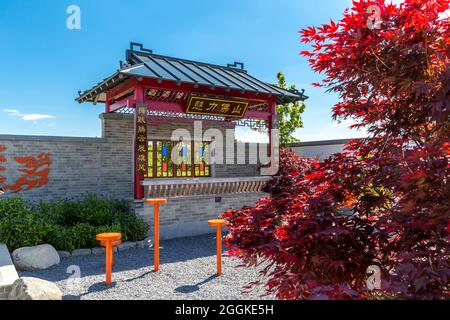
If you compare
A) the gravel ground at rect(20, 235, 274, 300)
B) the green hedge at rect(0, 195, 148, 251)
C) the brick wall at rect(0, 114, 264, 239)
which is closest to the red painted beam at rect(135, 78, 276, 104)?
the brick wall at rect(0, 114, 264, 239)

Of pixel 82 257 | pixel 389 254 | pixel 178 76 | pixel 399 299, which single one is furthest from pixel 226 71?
pixel 399 299

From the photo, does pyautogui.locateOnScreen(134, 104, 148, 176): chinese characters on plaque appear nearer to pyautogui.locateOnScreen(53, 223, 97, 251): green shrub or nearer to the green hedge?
the green hedge

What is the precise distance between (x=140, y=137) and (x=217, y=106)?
2432 millimetres

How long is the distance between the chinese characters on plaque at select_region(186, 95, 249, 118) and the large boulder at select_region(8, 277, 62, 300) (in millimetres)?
5980

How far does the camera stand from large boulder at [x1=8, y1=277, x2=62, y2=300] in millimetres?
3506

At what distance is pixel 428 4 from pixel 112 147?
851cm

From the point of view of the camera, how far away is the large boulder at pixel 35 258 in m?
5.75

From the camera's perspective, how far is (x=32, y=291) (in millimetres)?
3547

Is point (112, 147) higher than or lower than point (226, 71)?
lower

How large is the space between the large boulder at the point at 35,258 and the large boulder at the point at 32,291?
2101 mm

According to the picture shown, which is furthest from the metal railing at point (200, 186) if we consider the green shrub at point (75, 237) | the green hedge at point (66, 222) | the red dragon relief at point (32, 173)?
the red dragon relief at point (32, 173)

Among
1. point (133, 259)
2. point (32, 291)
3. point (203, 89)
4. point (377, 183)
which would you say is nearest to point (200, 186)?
point (203, 89)
